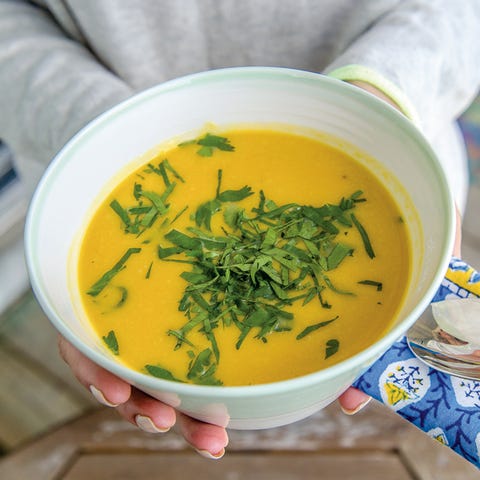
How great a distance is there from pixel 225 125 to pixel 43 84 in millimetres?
403

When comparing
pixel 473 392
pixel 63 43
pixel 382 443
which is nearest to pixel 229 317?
pixel 473 392

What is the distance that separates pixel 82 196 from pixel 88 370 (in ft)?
0.72

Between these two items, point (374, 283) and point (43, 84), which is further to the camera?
point (43, 84)

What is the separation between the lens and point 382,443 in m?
1.11

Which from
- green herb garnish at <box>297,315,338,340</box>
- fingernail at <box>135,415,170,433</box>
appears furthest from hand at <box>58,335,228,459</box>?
green herb garnish at <box>297,315,338,340</box>

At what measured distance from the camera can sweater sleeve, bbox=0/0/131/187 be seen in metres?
1.01

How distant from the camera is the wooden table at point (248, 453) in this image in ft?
3.64

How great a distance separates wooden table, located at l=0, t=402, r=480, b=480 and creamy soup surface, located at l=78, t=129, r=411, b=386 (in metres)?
0.54

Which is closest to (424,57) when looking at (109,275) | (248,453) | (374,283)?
(374,283)

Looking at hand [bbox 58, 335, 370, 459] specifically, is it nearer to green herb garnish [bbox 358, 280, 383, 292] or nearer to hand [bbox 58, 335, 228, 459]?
hand [bbox 58, 335, 228, 459]

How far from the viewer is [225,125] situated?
2.77 feet

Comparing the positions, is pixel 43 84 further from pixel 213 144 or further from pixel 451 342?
pixel 451 342

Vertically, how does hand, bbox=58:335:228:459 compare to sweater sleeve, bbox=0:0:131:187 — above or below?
below

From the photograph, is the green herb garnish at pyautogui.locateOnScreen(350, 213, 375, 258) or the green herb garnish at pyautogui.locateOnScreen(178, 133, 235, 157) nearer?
the green herb garnish at pyautogui.locateOnScreen(350, 213, 375, 258)
